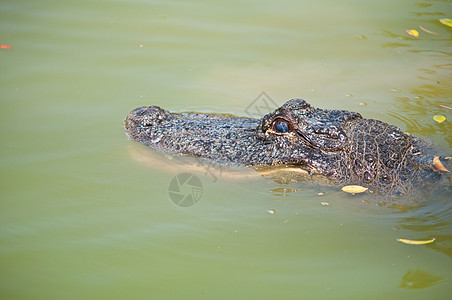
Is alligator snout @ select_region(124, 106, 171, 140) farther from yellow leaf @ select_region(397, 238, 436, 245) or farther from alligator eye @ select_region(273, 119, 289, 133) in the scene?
yellow leaf @ select_region(397, 238, 436, 245)

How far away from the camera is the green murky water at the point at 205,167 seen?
3.53 meters

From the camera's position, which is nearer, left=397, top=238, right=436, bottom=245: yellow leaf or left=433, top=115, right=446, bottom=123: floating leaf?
left=397, top=238, right=436, bottom=245: yellow leaf

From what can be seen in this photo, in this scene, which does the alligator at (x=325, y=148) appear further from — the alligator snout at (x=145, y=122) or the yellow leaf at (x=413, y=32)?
the yellow leaf at (x=413, y=32)

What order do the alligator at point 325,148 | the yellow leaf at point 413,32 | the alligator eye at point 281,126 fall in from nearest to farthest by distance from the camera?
the alligator at point 325,148 < the alligator eye at point 281,126 < the yellow leaf at point 413,32

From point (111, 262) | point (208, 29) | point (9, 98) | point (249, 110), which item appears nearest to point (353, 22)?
point (208, 29)

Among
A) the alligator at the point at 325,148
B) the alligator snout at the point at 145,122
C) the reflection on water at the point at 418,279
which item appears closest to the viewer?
the reflection on water at the point at 418,279

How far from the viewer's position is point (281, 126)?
14.8ft

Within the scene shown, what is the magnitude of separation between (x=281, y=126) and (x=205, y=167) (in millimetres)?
920

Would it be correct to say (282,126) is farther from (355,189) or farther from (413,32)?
(413,32)

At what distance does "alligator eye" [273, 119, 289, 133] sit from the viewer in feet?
14.7

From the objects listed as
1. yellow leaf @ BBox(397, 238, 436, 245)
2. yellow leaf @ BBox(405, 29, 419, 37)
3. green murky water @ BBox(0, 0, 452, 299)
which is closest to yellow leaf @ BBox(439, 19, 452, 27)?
green murky water @ BBox(0, 0, 452, 299)

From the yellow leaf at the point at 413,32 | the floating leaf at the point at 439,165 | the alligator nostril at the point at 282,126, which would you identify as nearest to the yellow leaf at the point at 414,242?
the floating leaf at the point at 439,165

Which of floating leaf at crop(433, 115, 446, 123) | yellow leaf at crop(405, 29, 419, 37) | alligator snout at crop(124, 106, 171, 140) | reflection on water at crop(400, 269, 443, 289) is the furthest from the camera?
yellow leaf at crop(405, 29, 419, 37)

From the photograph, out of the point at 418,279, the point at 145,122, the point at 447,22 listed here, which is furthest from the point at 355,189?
the point at 447,22
